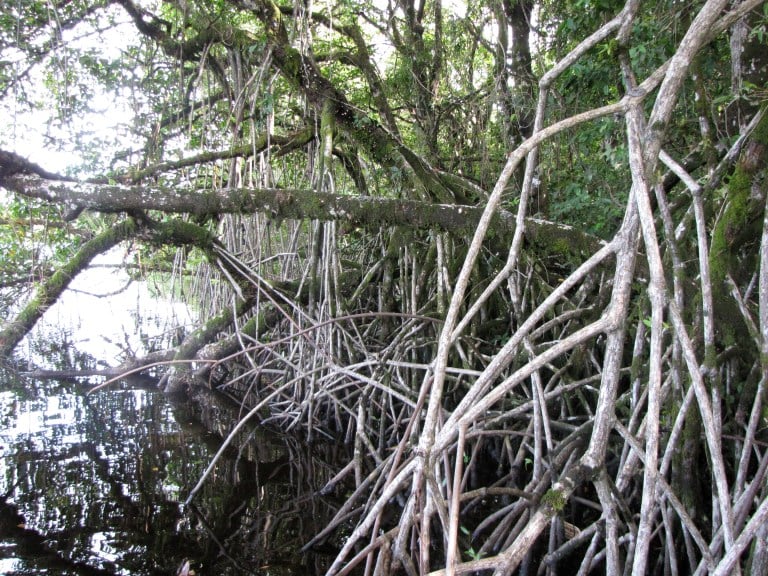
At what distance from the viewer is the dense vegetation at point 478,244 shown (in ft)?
5.81

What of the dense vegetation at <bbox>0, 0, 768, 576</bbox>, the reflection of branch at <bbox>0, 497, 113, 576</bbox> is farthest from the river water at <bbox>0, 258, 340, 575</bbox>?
the dense vegetation at <bbox>0, 0, 768, 576</bbox>

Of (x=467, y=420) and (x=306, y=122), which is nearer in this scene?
(x=467, y=420)

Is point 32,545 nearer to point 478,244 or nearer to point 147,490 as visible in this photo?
point 147,490

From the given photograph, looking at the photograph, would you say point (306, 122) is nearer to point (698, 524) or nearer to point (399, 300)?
point (399, 300)

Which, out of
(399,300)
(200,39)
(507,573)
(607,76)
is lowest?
(507,573)

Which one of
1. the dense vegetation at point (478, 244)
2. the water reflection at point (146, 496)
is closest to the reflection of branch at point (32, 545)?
the water reflection at point (146, 496)

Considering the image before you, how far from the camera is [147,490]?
3.58 meters

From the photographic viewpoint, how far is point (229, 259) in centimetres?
407

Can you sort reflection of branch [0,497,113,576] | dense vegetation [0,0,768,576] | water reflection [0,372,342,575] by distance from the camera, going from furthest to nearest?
water reflection [0,372,342,575] < reflection of branch [0,497,113,576] < dense vegetation [0,0,768,576]

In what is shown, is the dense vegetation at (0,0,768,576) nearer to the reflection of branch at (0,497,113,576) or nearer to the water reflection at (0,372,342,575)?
the water reflection at (0,372,342,575)

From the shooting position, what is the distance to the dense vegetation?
5.81ft

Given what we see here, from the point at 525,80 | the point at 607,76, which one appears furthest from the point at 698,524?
the point at 525,80

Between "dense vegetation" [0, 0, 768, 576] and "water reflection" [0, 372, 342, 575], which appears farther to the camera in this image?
"water reflection" [0, 372, 342, 575]

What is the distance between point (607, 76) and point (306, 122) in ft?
7.55
